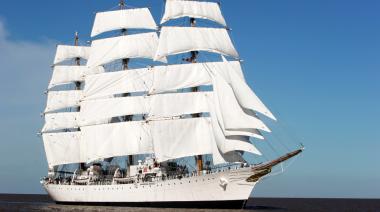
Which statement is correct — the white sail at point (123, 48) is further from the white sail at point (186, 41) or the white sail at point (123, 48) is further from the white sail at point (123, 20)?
the white sail at point (186, 41)

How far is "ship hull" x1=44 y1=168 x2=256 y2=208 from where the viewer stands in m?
56.9

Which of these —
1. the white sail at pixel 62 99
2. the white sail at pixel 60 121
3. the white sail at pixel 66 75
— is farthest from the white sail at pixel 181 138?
the white sail at pixel 66 75

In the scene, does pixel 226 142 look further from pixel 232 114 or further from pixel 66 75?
pixel 66 75

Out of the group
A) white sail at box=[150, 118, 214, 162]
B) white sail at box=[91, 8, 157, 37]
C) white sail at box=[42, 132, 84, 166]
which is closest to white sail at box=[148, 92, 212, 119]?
white sail at box=[150, 118, 214, 162]

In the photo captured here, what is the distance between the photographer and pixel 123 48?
78.6 m

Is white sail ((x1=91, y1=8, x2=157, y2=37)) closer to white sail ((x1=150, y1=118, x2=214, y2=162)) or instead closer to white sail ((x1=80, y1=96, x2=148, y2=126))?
white sail ((x1=80, y1=96, x2=148, y2=126))

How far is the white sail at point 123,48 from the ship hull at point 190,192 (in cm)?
1899

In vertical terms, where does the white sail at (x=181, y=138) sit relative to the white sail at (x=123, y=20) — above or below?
below

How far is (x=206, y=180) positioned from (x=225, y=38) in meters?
18.7

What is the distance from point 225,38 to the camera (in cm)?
6719

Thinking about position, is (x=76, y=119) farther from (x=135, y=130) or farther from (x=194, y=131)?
(x=194, y=131)

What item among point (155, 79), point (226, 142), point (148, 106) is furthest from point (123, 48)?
point (226, 142)

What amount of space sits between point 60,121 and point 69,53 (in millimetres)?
11466

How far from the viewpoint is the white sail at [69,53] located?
291 feet
